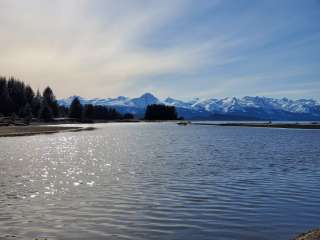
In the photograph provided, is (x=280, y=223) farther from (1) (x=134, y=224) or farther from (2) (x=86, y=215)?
(2) (x=86, y=215)

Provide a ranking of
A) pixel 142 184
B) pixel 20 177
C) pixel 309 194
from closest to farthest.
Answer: pixel 309 194 < pixel 142 184 < pixel 20 177

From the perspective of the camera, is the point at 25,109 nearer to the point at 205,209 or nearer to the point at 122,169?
the point at 122,169

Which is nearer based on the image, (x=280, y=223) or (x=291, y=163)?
(x=280, y=223)

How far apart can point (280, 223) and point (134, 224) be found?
234 inches

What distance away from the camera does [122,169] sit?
3503 centimetres

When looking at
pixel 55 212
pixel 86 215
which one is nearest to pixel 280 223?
pixel 86 215

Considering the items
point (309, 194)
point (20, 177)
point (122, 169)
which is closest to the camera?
point (309, 194)

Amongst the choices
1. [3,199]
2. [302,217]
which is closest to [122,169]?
[3,199]

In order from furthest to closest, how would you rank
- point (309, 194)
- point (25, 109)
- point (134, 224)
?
point (25, 109)
point (309, 194)
point (134, 224)

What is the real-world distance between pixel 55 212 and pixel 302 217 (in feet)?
35.7

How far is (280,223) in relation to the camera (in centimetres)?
1667

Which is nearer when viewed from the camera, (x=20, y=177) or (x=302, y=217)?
(x=302, y=217)

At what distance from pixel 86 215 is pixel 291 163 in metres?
27.4

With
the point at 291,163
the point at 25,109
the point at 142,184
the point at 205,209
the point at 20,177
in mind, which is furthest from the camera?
the point at 25,109
